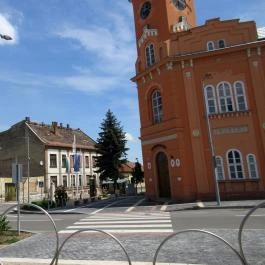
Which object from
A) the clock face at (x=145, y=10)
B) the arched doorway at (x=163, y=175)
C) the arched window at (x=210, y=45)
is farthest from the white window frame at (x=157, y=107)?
the clock face at (x=145, y=10)

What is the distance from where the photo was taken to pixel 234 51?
25234 mm

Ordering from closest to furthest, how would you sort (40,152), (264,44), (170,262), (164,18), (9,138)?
(170,262)
(264,44)
(164,18)
(40,152)
(9,138)

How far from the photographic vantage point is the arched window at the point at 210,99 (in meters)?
25.4

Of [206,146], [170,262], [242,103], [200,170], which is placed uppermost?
[242,103]

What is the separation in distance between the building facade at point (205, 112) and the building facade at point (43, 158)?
69.7 ft

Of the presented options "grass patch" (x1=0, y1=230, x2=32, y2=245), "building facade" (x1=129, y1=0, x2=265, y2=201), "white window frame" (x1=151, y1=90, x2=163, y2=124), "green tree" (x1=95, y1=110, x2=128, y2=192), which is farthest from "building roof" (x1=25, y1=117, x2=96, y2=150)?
"grass patch" (x1=0, y1=230, x2=32, y2=245)

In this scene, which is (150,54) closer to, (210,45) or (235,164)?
(210,45)

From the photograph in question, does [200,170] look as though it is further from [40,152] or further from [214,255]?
[40,152]

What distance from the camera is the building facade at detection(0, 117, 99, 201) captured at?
152 feet

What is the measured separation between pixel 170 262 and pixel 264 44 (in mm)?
21061

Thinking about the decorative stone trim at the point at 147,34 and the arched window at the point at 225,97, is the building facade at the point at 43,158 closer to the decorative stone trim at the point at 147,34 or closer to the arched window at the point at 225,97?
the decorative stone trim at the point at 147,34

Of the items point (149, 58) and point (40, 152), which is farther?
point (40, 152)

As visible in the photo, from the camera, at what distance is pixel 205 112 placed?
25.0 m

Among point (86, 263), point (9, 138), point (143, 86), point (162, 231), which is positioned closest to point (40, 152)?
point (9, 138)
